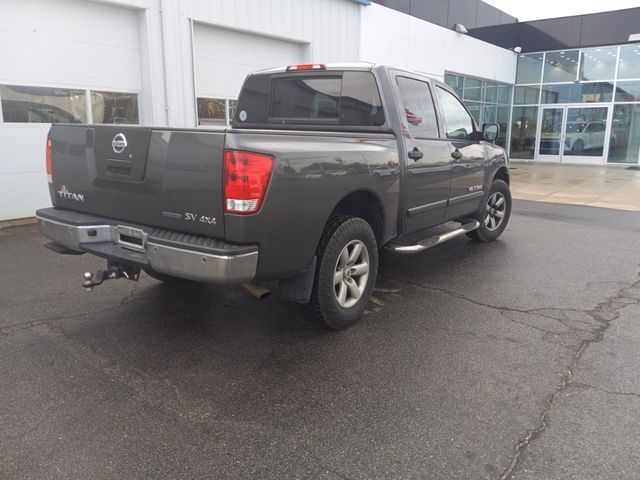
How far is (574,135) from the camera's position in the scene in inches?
840

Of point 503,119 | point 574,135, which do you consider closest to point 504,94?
point 503,119

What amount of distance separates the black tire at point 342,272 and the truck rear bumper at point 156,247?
0.72 m

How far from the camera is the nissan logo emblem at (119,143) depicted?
11.2 ft

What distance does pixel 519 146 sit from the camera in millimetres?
23000

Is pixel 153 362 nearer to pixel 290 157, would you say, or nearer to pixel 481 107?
pixel 290 157

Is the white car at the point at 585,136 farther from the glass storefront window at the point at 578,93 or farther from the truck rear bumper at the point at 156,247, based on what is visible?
the truck rear bumper at the point at 156,247

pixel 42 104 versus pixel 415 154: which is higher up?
pixel 42 104

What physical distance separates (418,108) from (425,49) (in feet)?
42.5

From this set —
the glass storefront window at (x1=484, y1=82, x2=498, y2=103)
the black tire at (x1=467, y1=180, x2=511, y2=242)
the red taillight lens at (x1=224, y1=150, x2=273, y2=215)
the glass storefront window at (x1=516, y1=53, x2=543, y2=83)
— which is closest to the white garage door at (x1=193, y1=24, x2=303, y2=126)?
the black tire at (x1=467, y1=180, x2=511, y2=242)

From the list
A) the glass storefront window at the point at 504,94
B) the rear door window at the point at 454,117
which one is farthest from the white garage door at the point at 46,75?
the glass storefront window at the point at 504,94

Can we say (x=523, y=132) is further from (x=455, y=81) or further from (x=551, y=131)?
(x=455, y=81)

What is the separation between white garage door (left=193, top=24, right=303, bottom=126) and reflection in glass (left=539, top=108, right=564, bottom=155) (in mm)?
14906

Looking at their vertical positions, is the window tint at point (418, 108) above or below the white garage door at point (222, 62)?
below

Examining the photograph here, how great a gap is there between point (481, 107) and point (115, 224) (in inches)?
800
